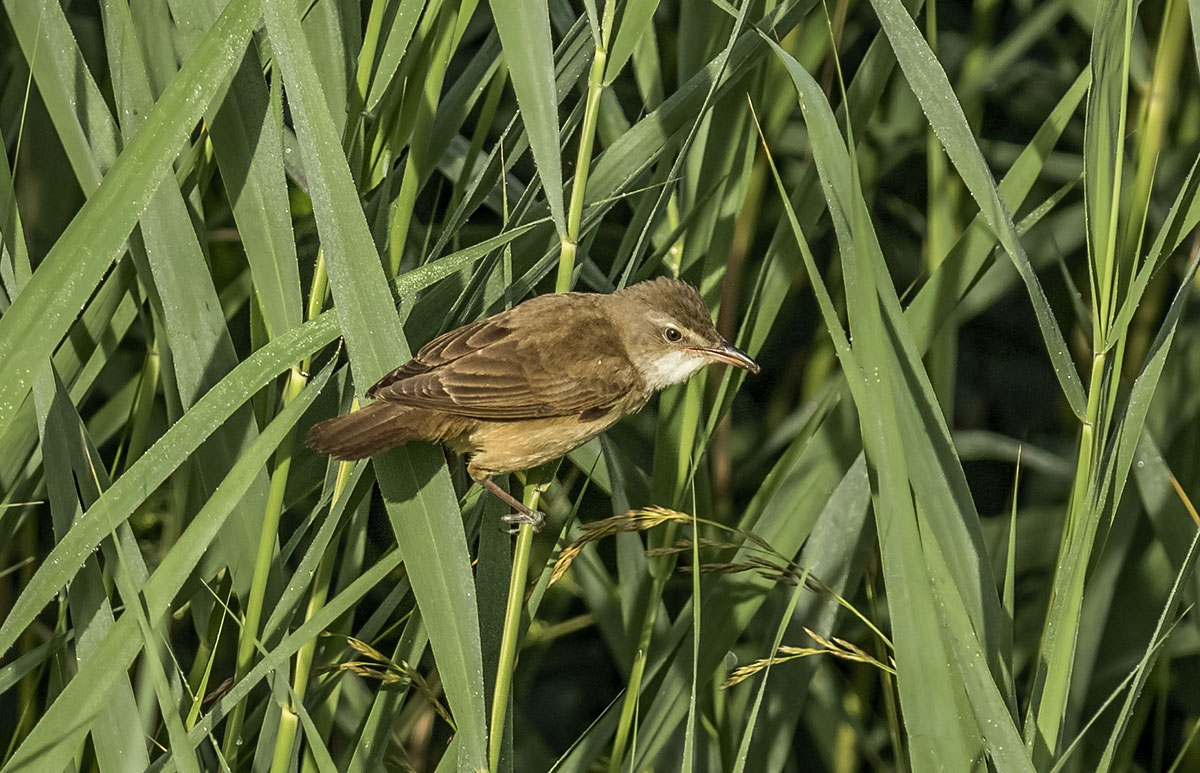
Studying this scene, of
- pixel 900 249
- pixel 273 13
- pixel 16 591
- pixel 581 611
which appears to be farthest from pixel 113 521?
pixel 900 249

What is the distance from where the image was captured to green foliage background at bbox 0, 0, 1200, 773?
1.69 m

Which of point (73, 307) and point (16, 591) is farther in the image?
point (16, 591)

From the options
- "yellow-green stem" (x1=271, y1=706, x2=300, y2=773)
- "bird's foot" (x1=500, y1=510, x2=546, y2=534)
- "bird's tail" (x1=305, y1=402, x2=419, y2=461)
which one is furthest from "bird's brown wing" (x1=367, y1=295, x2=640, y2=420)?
"yellow-green stem" (x1=271, y1=706, x2=300, y2=773)

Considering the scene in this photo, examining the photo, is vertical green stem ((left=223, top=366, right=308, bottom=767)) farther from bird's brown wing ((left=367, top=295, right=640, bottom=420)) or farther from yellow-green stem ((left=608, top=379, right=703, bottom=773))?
yellow-green stem ((left=608, top=379, right=703, bottom=773))

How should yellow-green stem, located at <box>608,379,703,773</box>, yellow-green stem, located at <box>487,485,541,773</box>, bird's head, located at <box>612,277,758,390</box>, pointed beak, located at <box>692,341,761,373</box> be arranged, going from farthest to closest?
bird's head, located at <box>612,277,758,390</box> → pointed beak, located at <box>692,341,761,373</box> → yellow-green stem, located at <box>608,379,703,773</box> → yellow-green stem, located at <box>487,485,541,773</box>

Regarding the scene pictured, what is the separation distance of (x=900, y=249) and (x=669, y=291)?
1.50m

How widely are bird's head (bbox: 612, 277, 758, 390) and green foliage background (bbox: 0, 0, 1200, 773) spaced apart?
71 mm

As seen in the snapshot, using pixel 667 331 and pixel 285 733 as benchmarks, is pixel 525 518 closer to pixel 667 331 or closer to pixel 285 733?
pixel 285 733

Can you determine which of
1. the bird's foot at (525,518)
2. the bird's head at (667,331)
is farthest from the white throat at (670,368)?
the bird's foot at (525,518)

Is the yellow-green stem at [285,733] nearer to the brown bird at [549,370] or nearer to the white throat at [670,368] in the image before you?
the brown bird at [549,370]

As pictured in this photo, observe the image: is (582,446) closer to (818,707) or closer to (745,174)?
(745,174)

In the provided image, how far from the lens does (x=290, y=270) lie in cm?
197

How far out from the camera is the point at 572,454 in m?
2.60

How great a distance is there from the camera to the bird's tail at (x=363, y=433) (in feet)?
6.14
